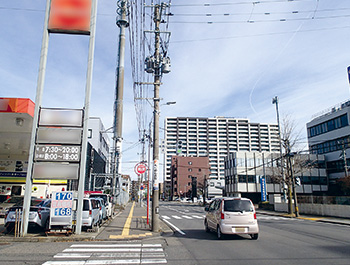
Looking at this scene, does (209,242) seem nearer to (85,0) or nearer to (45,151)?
(45,151)

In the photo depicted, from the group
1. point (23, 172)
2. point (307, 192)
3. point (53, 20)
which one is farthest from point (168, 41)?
point (307, 192)

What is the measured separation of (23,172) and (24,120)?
695 inches

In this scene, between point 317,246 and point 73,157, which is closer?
→ point 317,246

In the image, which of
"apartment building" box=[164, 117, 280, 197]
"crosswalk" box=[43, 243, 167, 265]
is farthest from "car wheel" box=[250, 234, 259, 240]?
"apartment building" box=[164, 117, 280, 197]

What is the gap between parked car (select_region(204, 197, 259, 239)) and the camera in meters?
10.9

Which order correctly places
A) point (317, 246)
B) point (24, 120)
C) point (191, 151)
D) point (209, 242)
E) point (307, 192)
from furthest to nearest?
point (191, 151) → point (307, 192) → point (24, 120) → point (209, 242) → point (317, 246)

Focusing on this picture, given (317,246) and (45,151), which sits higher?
(45,151)

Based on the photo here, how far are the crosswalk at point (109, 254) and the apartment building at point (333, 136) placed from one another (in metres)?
47.0

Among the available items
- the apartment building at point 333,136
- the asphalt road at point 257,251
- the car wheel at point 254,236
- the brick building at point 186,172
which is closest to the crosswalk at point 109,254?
the asphalt road at point 257,251

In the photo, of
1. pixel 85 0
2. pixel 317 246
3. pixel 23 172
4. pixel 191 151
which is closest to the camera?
pixel 317 246

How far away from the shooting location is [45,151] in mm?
12188

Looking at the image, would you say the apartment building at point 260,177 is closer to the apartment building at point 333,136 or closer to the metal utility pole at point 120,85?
the apartment building at point 333,136

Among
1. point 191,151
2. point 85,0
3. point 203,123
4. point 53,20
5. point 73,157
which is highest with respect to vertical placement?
point 203,123

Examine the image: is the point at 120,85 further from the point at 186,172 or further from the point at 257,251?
the point at 186,172
